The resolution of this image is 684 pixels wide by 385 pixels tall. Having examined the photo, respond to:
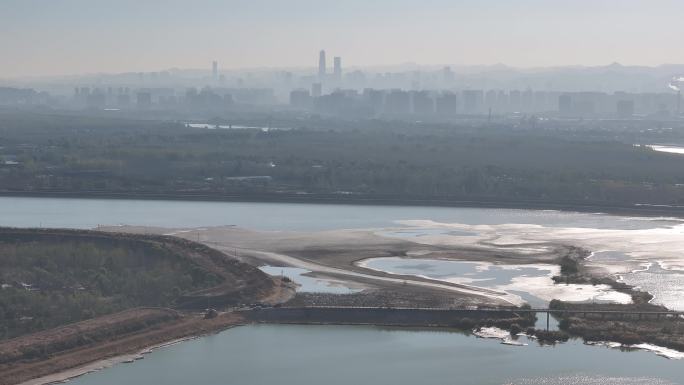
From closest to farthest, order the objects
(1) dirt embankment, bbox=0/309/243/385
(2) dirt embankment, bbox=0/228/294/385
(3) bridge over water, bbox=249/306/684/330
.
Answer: (1) dirt embankment, bbox=0/309/243/385
(2) dirt embankment, bbox=0/228/294/385
(3) bridge over water, bbox=249/306/684/330

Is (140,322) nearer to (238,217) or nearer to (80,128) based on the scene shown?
(238,217)

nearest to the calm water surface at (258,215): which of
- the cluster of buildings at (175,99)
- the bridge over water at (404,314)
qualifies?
the bridge over water at (404,314)

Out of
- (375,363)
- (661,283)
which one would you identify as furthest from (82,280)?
(661,283)

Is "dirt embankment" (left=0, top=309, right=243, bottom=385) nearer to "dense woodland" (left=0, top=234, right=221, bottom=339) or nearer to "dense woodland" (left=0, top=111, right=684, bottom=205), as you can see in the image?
"dense woodland" (left=0, top=234, right=221, bottom=339)

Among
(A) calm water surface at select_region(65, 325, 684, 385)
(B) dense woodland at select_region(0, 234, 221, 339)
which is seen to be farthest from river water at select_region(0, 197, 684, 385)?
(B) dense woodland at select_region(0, 234, 221, 339)

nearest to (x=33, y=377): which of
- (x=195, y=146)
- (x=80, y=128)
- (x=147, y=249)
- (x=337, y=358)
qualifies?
(x=337, y=358)

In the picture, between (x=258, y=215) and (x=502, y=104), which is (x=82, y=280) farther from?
(x=502, y=104)
